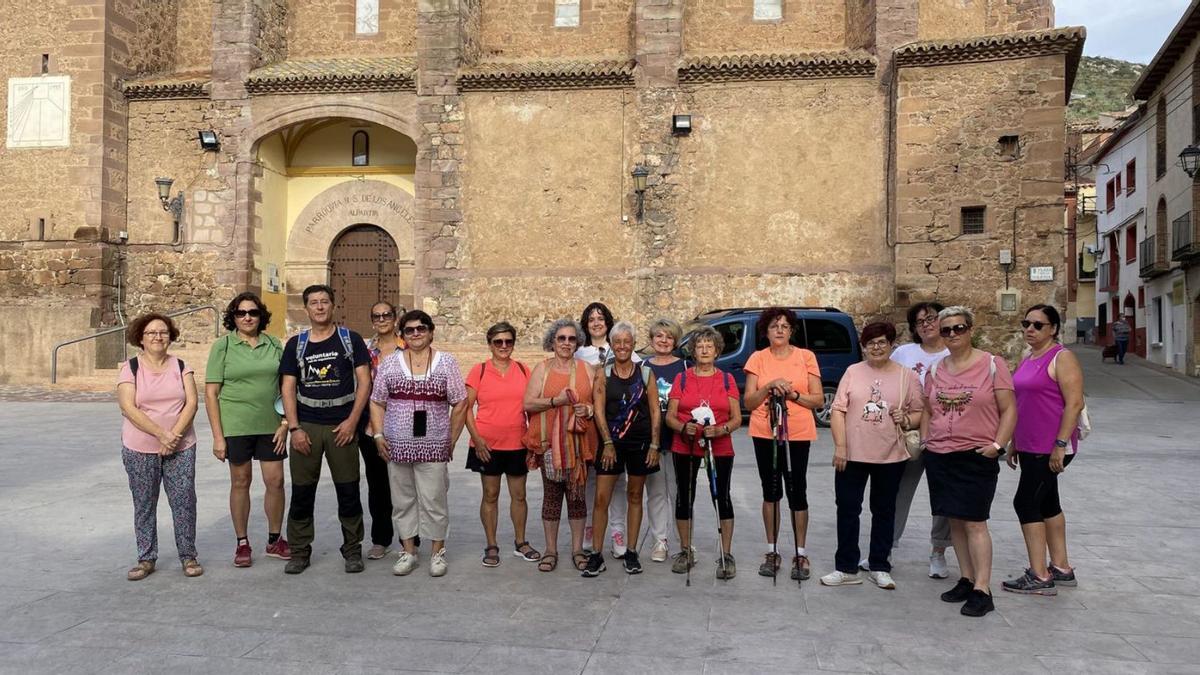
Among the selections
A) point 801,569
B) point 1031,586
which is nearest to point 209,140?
point 801,569

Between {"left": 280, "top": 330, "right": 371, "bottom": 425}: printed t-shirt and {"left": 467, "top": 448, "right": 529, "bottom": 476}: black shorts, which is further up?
{"left": 280, "top": 330, "right": 371, "bottom": 425}: printed t-shirt

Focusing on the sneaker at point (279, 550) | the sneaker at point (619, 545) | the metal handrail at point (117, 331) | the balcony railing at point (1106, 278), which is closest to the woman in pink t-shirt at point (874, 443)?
the sneaker at point (619, 545)

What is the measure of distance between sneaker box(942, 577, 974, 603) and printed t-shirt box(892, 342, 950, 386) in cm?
124

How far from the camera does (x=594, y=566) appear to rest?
512cm

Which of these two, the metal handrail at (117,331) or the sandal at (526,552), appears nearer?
the sandal at (526,552)

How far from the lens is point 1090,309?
1841 inches

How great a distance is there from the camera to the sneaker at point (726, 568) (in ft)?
16.4

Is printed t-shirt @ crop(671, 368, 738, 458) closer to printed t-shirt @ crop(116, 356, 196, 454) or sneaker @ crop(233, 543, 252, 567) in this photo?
sneaker @ crop(233, 543, 252, 567)

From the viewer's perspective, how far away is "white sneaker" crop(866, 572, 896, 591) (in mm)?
4824

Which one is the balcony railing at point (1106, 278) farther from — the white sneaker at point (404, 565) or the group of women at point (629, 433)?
the white sneaker at point (404, 565)

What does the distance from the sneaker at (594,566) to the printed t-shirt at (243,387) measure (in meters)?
2.00

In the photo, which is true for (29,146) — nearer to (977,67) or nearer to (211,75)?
(211,75)

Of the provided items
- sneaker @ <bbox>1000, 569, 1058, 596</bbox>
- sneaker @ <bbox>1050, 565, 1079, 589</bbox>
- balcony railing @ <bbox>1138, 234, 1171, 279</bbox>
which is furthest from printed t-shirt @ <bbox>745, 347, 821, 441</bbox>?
balcony railing @ <bbox>1138, 234, 1171, 279</bbox>

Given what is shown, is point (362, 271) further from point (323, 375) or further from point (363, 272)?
point (323, 375)
